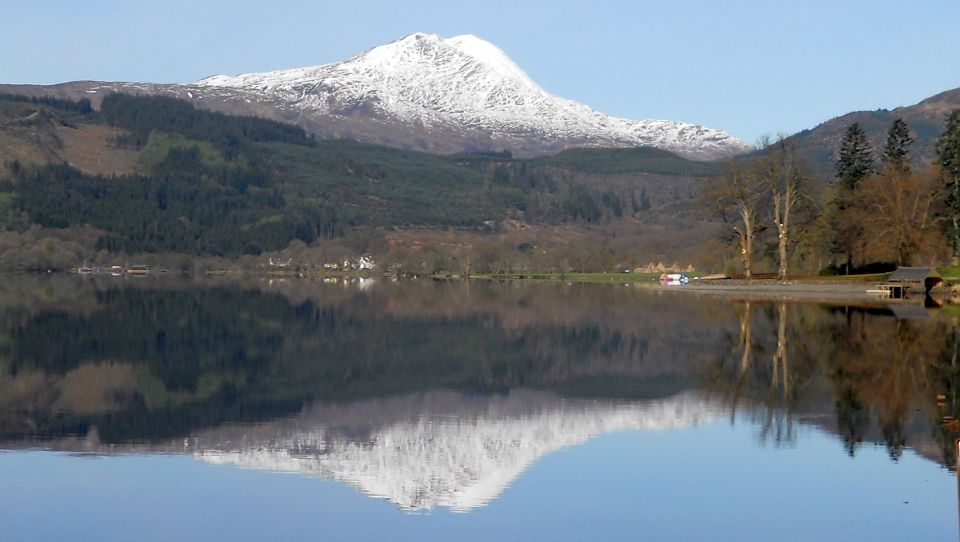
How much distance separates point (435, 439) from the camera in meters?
22.5

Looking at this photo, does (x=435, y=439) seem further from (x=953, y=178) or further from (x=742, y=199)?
(x=742, y=199)

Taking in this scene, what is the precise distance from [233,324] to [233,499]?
3441cm

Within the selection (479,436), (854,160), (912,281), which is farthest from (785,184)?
(479,436)

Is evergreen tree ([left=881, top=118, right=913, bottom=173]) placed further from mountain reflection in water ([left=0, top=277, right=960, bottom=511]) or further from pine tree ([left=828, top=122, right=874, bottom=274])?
mountain reflection in water ([left=0, top=277, right=960, bottom=511])

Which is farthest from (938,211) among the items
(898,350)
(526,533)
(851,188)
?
(526,533)

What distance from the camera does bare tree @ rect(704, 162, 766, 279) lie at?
90.1 metres

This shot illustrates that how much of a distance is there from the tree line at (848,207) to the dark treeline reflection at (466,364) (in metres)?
22.1

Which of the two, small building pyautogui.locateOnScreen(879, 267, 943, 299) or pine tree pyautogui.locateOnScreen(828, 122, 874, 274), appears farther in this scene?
pine tree pyautogui.locateOnScreen(828, 122, 874, 274)

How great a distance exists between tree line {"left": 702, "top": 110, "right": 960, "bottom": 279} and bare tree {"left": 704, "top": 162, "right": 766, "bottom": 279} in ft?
0.23

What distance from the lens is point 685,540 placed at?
15672 millimetres

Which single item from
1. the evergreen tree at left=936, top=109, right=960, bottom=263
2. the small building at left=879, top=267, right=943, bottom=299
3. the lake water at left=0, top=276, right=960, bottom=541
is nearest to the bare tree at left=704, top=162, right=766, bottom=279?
the evergreen tree at left=936, top=109, right=960, bottom=263

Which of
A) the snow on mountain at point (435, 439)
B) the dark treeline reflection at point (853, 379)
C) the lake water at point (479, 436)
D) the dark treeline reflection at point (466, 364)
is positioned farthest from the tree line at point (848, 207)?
the snow on mountain at point (435, 439)

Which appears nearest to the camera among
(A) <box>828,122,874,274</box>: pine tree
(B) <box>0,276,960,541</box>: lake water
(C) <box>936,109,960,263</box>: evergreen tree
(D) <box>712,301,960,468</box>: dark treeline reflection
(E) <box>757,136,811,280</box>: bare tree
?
(B) <box>0,276,960,541</box>: lake water

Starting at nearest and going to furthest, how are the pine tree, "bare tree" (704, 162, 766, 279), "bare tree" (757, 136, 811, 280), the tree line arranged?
1. the tree line
2. the pine tree
3. "bare tree" (757, 136, 811, 280)
4. "bare tree" (704, 162, 766, 279)
